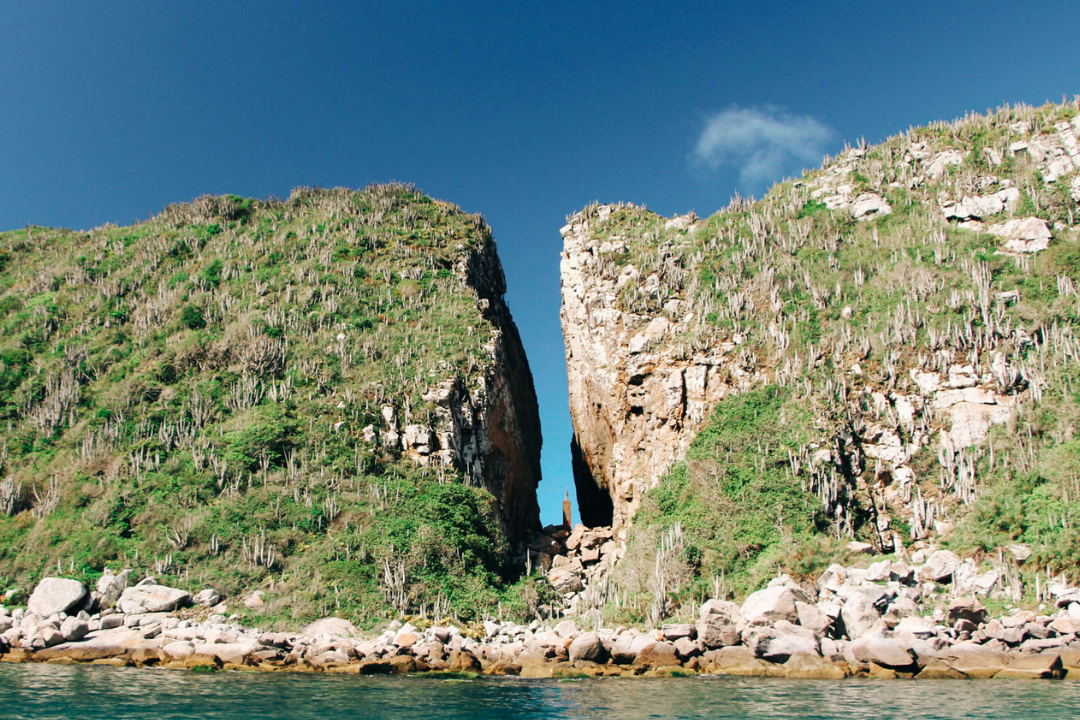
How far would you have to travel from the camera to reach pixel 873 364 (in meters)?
29.7

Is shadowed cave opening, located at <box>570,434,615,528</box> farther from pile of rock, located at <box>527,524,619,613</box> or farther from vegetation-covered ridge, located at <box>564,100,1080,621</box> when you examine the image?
vegetation-covered ridge, located at <box>564,100,1080,621</box>

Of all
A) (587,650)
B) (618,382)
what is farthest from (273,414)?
(587,650)

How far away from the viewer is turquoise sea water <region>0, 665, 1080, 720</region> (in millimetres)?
12141

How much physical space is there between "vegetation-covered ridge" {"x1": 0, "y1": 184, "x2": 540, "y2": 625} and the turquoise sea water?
7.36 meters

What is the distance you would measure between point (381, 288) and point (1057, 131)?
43.0 meters

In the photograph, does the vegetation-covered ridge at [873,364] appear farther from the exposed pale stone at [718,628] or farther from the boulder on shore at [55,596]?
the boulder on shore at [55,596]

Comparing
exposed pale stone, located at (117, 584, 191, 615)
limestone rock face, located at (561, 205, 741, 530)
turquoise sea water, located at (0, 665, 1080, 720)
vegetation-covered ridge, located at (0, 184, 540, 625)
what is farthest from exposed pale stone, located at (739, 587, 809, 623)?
exposed pale stone, located at (117, 584, 191, 615)

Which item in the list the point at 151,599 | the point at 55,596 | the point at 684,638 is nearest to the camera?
the point at 684,638

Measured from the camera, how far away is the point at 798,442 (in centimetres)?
2750

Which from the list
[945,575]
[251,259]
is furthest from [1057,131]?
[251,259]

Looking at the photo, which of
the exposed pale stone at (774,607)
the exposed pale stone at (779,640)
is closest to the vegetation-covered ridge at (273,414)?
the exposed pale stone at (774,607)

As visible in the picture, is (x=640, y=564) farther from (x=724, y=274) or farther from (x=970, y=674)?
(x=724, y=274)

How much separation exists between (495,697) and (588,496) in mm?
29115

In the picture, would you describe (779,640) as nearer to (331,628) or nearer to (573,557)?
(331,628)
